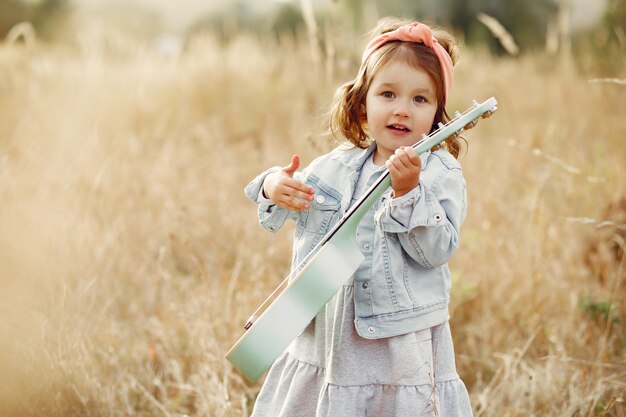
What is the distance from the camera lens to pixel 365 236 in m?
2.00

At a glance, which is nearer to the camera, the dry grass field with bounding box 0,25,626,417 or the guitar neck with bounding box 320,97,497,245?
the guitar neck with bounding box 320,97,497,245

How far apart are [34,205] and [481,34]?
1414cm

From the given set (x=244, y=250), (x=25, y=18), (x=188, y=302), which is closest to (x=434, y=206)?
(x=188, y=302)

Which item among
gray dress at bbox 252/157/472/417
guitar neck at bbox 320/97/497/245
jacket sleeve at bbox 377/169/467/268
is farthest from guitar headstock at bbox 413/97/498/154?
gray dress at bbox 252/157/472/417

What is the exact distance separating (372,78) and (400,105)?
135mm

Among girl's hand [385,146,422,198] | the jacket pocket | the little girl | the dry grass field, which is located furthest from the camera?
the dry grass field

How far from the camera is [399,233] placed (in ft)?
6.23

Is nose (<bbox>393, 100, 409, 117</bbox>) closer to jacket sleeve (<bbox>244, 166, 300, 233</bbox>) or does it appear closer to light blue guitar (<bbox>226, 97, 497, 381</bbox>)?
light blue guitar (<bbox>226, 97, 497, 381</bbox>)

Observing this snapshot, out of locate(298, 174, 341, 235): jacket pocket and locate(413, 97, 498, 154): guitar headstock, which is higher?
locate(413, 97, 498, 154): guitar headstock

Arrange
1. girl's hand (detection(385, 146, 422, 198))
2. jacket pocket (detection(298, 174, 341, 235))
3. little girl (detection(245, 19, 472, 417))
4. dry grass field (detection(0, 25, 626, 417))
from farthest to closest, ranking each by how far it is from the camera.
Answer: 1. dry grass field (detection(0, 25, 626, 417))
2. jacket pocket (detection(298, 174, 341, 235))
3. little girl (detection(245, 19, 472, 417))
4. girl's hand (detection(385, 146, 422, 198))

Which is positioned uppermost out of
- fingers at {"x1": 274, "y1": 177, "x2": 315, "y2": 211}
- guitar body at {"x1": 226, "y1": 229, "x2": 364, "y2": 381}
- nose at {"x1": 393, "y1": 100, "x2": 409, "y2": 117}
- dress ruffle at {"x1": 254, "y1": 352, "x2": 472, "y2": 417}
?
nose at {"x1": 393, "y1": 100, "x2": 409, "y2": 117}

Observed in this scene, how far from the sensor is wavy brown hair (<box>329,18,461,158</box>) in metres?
1.98

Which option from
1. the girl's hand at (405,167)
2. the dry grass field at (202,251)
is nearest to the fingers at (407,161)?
the girl's hand at (405,167)

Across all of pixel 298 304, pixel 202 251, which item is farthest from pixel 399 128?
pixel 202 251
